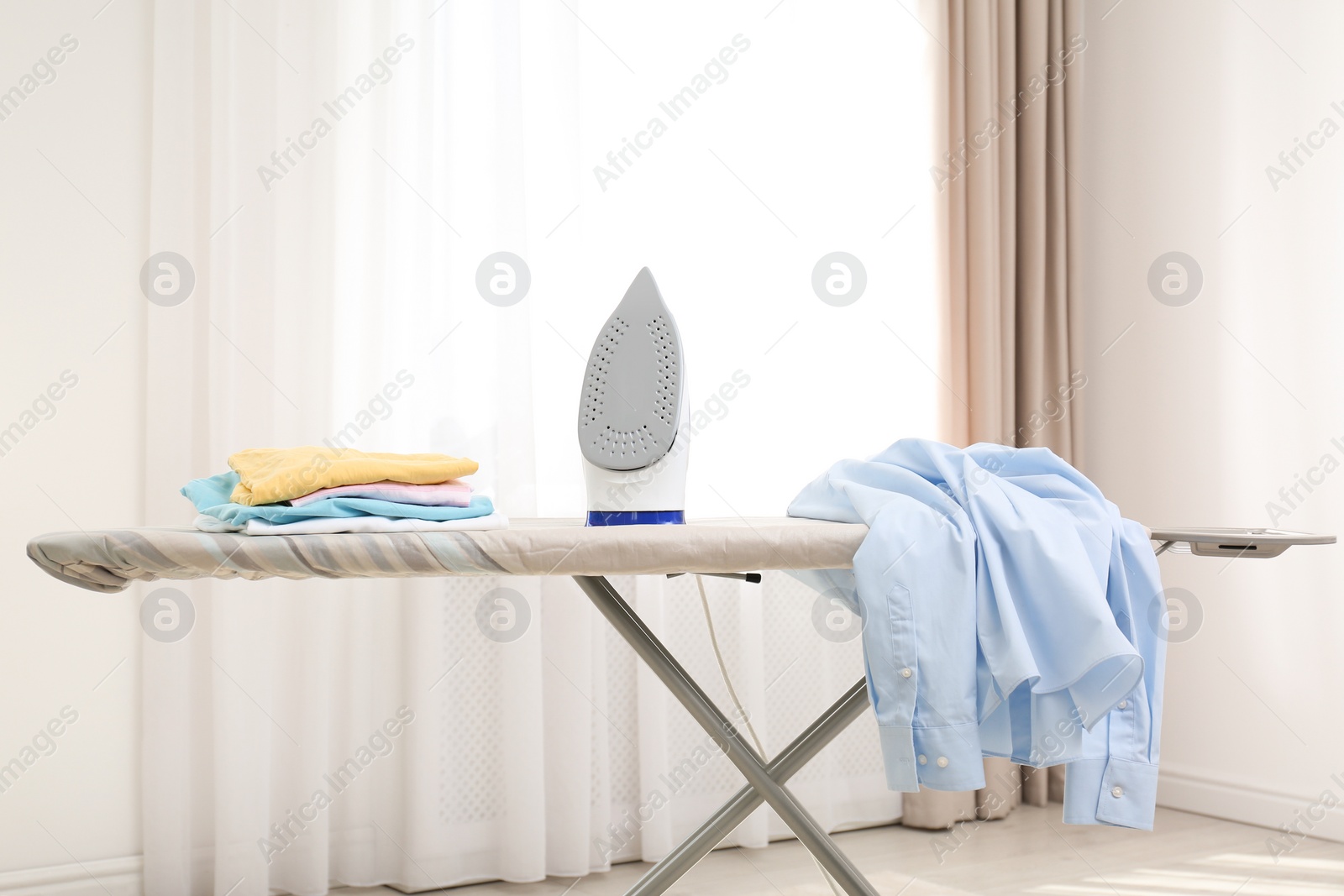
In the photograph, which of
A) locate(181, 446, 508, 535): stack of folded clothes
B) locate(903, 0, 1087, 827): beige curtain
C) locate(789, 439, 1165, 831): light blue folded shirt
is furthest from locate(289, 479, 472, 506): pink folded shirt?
locate(903, 0, 1087, 827): beige curtain

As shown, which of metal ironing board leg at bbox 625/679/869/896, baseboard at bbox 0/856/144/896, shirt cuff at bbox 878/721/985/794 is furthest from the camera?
baseboard at bbox 0/856/144/896

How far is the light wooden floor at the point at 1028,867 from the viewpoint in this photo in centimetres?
189

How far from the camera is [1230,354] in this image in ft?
7.86

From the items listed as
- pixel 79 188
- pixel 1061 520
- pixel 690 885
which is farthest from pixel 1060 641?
pixel 79 188

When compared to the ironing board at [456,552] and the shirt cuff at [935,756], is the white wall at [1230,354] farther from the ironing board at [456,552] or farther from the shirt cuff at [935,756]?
the shirt cuff at [935,756]

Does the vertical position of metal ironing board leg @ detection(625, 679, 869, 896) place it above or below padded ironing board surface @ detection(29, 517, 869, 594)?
below

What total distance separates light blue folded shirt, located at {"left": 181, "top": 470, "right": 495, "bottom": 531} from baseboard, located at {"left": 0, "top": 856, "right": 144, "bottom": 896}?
1101 millimetres

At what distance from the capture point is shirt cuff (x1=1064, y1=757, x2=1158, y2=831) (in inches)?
39.2

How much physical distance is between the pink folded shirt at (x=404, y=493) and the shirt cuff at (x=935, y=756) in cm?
46

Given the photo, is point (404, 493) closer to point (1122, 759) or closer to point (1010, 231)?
point (1122, 759)

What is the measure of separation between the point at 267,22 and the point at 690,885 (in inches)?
70.6

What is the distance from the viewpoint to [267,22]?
1.89m

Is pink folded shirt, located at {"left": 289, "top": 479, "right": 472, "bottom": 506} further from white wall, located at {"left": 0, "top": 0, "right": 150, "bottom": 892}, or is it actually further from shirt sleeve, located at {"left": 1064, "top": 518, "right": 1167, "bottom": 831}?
white wall, located at {"left": 0, "top": 0, "right": 150, "bottom": 892}

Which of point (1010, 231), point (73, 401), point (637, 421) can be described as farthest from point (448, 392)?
point (1010, 231)
